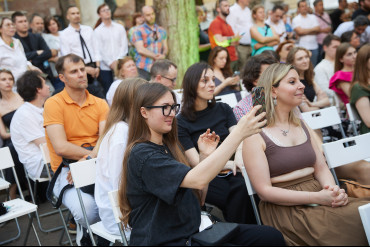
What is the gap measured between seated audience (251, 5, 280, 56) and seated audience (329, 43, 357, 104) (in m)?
2.03

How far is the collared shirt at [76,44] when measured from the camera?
6527 mm

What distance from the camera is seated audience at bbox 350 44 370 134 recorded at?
13.8ft

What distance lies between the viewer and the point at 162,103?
90.2 inches

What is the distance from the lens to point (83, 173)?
10.2 feet

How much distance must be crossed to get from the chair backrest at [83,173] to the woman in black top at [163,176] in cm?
84

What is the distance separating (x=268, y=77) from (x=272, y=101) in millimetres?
→ 192

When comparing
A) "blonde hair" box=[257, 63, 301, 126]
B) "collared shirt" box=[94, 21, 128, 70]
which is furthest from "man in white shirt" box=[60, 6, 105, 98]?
"blonde hair" box=[257, 63, 301, 126]

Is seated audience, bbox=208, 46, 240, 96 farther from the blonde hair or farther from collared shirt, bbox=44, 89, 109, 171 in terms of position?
the blonde hair

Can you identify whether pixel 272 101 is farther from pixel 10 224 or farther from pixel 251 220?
pixel 10 224

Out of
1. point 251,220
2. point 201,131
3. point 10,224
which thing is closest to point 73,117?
point 201,131

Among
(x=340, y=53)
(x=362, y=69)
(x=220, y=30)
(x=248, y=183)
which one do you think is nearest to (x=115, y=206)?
(x=248, y=183)

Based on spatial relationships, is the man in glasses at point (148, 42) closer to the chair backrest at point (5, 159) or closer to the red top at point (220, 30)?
the red top at point (220, 30)

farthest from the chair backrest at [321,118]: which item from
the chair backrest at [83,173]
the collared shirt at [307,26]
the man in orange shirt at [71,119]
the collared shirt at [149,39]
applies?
the collared shirt at [307,26]

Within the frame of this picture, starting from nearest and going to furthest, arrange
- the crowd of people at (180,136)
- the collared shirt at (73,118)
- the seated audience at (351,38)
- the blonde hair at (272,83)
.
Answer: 1. the crowd of people at (180,136)
2. the blonde hair at (272,83)
3. the collared shirt at (73,118)
4. the seated audience at (351,38)
